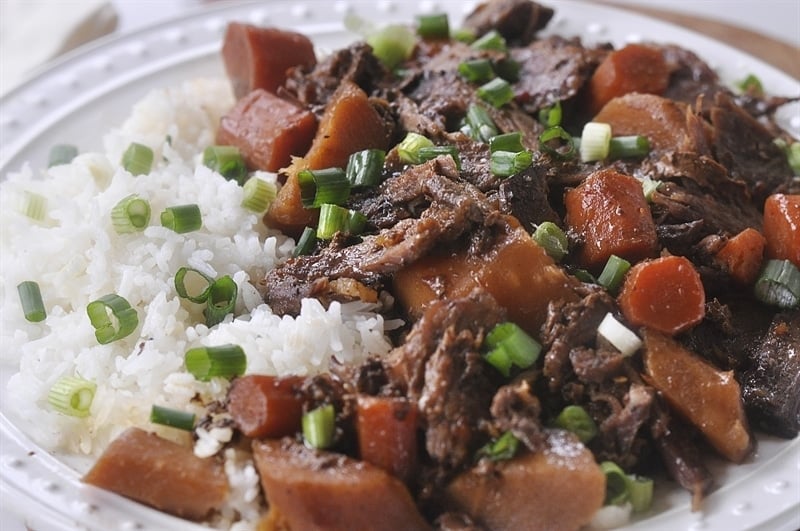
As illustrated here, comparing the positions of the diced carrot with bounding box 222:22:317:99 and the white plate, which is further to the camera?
the diced carrot with bounding box 222:22:317:99

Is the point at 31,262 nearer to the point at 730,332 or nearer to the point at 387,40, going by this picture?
the point at 387,40

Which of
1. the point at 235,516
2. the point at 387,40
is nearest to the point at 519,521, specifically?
the point at 235,516

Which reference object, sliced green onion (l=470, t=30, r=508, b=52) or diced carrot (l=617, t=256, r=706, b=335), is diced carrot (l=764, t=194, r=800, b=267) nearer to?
diced carrot (l=617, t=256, r=706, b=335)

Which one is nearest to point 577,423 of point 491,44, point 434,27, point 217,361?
point 217,361

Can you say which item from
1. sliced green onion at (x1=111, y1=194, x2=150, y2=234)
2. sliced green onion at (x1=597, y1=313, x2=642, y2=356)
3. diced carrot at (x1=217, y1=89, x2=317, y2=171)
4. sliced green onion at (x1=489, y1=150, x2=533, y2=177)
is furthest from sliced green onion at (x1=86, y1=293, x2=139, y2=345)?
sliced green onion at (x1=597, y1=313, x2=642, y2=356)

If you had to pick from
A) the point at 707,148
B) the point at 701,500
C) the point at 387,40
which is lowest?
the point at 701,500

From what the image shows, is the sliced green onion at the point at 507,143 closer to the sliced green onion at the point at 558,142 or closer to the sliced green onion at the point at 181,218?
the sliced green onion at the point at 558,142

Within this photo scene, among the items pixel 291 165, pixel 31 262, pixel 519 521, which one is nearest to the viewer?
pixel 519 521
